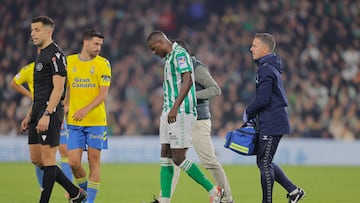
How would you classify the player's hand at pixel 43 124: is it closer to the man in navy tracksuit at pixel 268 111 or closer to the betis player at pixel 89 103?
the betis player at pixel 89 103

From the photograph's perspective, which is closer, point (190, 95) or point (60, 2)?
point (190, 95)

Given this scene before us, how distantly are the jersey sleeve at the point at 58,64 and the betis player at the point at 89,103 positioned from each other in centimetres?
92

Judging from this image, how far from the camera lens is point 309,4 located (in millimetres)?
26984

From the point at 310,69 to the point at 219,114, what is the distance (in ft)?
12.0

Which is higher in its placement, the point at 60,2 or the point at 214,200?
the point at 60,2

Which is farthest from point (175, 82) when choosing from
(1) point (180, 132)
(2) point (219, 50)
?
(2) point (219, 50)

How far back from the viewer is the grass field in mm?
12203

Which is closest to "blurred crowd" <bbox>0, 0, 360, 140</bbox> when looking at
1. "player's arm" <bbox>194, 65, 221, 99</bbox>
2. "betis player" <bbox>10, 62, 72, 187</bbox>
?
"betis player" <bbox>10, 62, 72, 187</bbox>

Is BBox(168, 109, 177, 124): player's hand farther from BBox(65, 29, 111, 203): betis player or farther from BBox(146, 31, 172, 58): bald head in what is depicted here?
BBox(65, 29, 111, 203): betis player

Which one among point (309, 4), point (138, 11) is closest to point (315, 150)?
point (309, 4)

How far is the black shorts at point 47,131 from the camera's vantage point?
9.32 m

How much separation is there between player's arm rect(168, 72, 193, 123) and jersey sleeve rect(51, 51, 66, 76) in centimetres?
139

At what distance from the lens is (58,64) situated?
9.34 meters

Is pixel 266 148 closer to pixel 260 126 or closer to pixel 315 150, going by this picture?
pixel 260 126
